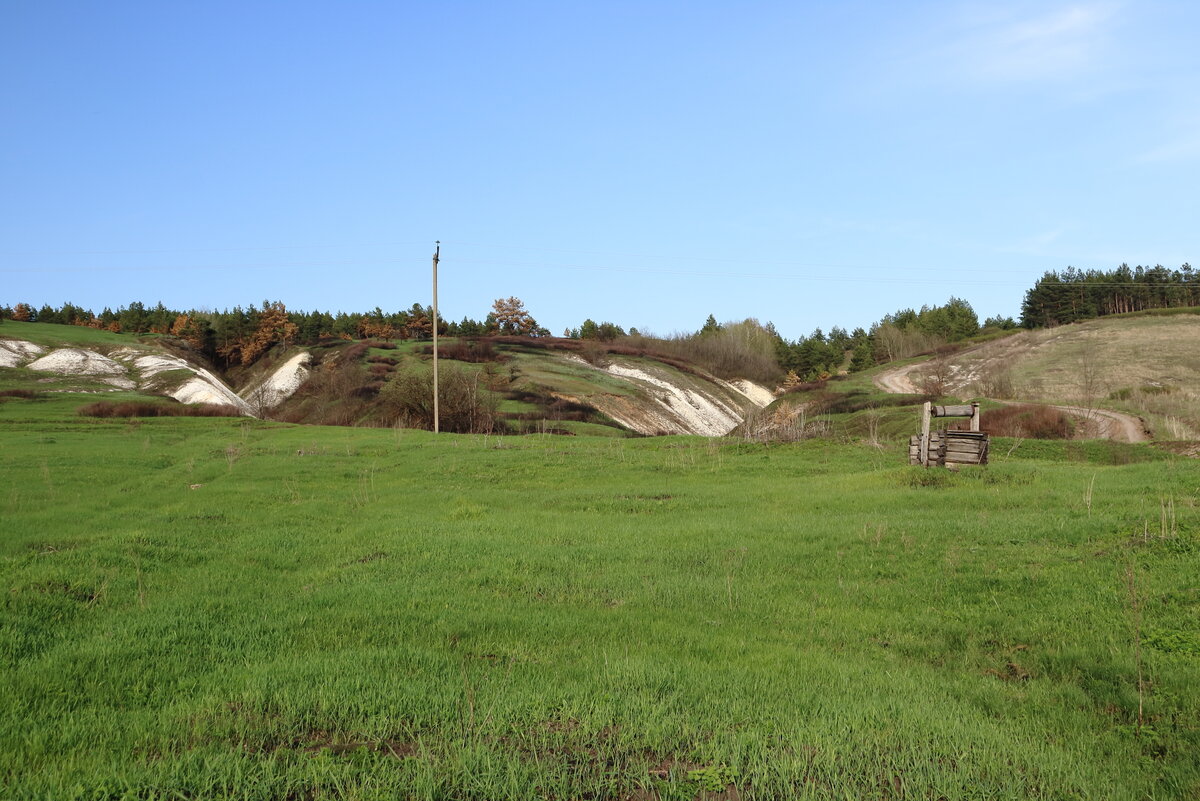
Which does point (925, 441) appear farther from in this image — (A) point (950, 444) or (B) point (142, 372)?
(B) point (142, 372)

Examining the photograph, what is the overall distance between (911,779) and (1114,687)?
3.14m

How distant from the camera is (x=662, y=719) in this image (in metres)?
6.30

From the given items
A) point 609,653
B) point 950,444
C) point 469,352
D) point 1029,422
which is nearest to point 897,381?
point 1029,422

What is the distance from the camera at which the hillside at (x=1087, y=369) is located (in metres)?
61.2

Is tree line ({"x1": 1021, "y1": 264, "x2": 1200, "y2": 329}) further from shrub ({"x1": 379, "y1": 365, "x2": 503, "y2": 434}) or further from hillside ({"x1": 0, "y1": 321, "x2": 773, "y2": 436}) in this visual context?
shrub ({"x1": 379, "y1": 365, "x2": 503, "y2": 434})

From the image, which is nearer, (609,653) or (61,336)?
(609,653)

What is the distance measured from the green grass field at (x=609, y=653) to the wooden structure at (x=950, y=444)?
15.4 feet

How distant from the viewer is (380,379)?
77812mm

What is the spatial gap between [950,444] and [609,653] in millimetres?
19011

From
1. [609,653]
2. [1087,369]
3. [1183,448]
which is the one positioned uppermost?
[1087,369]

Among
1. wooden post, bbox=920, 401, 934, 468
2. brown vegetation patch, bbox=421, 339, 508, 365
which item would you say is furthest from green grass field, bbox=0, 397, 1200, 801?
brown vegetation patch, bbox=421, 339, 508, 365

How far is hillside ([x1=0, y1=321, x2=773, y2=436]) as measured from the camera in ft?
219

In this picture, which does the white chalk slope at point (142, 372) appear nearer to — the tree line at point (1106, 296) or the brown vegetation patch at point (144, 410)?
the brown vegetation patch at point (144, 410)

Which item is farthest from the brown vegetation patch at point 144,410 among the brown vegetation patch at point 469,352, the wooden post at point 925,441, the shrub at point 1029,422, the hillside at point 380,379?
the shrub at point 1029,422
